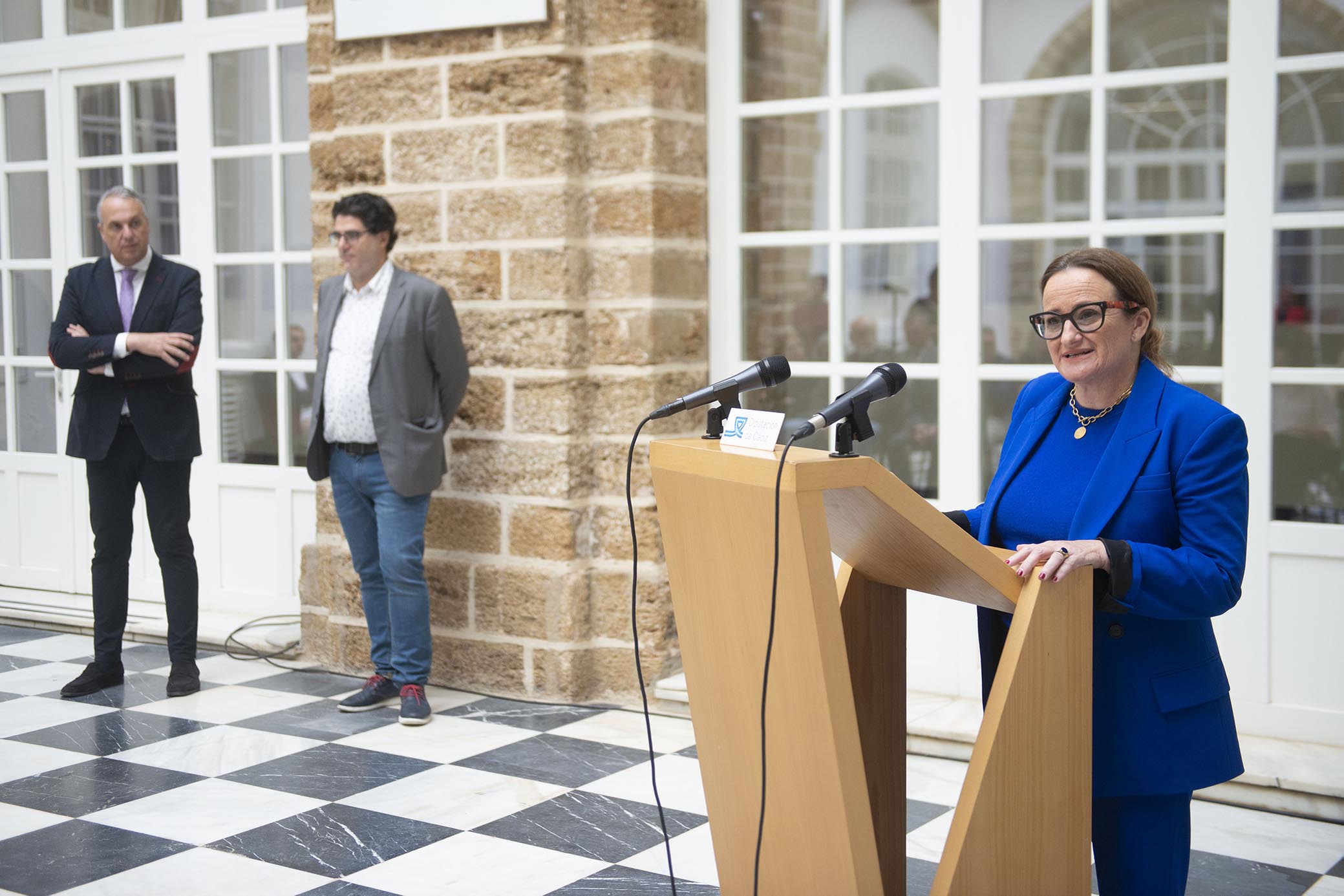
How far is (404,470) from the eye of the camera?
4527mm

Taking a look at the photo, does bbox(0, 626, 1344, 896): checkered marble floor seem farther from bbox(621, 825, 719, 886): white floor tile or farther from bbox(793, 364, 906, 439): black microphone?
bbox(793, 364, 906, 439): black microphone

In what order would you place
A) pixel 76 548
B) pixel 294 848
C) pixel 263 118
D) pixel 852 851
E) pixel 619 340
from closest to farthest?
pixel 852 851 < pixel 294 848 < pixel 619 340 < pixel 263 118 < pixel 76 548

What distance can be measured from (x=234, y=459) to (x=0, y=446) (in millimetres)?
1526

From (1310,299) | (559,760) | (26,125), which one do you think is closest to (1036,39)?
(1310,299)

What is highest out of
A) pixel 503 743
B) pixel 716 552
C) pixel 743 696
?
pixel 716 552

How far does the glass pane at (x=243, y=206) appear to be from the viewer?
19.2 ft

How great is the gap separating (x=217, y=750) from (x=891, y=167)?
Result: 9.30 feet

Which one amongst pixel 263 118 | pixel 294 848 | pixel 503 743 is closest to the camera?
pixel 294 848

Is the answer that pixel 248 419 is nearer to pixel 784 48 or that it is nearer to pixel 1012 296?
pixel 784 48

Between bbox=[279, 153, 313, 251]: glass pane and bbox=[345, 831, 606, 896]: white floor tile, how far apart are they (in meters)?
3.16

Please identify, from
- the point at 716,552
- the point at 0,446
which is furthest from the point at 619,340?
the point at 0,446

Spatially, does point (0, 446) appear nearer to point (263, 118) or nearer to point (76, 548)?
point (76, 548)

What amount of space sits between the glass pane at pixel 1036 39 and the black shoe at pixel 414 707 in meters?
2.71

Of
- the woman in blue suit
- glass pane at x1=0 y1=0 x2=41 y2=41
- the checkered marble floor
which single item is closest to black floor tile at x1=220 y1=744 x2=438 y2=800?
the checkered marble floor
